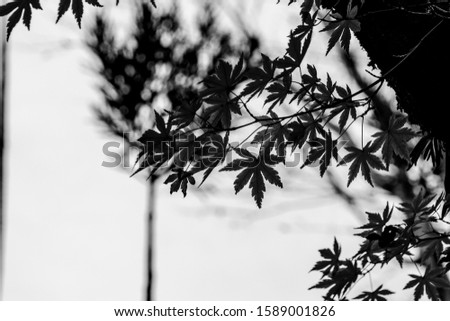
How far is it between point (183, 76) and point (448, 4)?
5201 millimetres

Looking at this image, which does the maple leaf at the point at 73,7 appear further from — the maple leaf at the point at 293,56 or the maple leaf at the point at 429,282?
the maple leaf at the point at 429,282

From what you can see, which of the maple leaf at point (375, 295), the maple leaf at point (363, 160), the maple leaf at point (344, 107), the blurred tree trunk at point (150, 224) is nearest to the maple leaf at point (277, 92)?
the maple leaf at point (344, 107)

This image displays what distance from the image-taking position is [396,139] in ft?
5.22

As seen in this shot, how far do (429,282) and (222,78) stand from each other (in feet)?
3.35

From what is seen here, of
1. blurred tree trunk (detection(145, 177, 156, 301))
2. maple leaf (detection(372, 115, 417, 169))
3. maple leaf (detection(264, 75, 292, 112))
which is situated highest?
blurred tree trunk (detection(145, 177, 156, 301))

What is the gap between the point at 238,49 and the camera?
6.58m

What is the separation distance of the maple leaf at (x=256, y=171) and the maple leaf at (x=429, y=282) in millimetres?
703

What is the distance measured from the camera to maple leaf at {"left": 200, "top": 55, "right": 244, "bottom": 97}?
4.70ft

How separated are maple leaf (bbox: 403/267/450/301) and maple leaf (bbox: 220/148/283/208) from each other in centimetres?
70

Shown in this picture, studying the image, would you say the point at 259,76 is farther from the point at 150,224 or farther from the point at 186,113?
the point at 150,224

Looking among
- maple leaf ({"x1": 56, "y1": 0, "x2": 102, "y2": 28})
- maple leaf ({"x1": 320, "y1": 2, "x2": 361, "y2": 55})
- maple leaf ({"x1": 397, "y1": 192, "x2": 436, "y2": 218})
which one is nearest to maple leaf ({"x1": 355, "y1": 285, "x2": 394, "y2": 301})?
maple leaf ({"x1": 397, "y1": 192, "x2": 436, "y2": 218})

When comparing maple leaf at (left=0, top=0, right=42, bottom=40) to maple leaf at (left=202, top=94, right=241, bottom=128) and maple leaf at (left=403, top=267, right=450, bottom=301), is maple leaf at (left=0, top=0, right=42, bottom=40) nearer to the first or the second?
maple leaf at (left=202, top=94, right=241, bottom=128)
